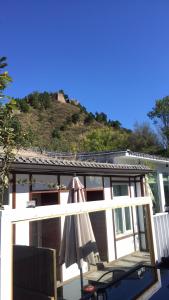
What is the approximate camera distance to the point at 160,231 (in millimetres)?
8258

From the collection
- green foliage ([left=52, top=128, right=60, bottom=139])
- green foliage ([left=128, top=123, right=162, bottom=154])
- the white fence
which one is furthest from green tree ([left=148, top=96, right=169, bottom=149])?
the white fence

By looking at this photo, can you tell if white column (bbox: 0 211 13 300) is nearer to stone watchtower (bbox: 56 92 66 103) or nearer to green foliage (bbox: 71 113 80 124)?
green foliage (bbox: 71 113 80 124)

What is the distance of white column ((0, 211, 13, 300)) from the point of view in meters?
3.54

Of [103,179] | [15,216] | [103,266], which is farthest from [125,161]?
[15,216]

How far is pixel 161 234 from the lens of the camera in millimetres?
8273

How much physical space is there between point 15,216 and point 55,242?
5.70 m

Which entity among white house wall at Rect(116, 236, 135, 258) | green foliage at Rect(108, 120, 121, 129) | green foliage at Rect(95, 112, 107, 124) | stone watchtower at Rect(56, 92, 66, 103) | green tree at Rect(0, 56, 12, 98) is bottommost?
white house wall at Rect(116, 236, 135, 258)

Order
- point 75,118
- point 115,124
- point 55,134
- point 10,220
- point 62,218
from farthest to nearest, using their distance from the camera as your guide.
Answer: point 115,124, point 75,118, point 55,134, point 62,218, point 10,220

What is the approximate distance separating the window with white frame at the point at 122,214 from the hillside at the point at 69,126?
29.7 metres

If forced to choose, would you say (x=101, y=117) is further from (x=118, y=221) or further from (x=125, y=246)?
(x=125, y=246)

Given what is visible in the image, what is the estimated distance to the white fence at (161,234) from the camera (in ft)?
26.2

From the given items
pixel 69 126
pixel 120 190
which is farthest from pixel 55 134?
pixel 120 190

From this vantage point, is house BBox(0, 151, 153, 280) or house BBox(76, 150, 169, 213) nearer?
house BBox(0, 151, 153, 280)

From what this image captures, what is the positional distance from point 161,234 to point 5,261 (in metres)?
5.57
